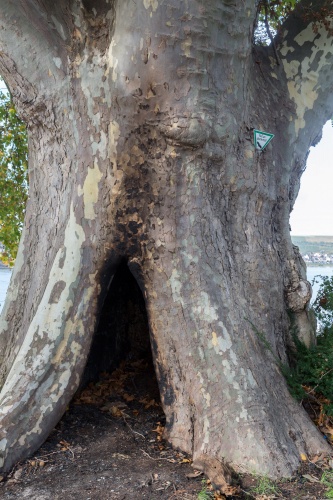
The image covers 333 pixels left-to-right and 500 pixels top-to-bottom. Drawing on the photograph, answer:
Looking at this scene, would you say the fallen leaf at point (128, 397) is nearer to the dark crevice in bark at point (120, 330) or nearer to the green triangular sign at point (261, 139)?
the dark crevice in bark at point (120, 330)

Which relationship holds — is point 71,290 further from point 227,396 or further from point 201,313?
point 227,396

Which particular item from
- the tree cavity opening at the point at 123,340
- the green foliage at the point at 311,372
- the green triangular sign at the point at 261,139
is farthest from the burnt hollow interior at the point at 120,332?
the green triangular sign at the point at 261,139

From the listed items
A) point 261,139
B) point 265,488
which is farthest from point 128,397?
point 261,139

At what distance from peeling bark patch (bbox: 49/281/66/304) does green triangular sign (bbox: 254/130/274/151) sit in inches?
78.6

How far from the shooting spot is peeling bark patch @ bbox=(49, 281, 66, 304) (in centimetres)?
426

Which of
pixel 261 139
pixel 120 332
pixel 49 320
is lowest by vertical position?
pixel 120 332

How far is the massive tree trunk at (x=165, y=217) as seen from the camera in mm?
4008

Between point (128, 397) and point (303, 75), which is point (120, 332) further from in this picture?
point (303, 75)

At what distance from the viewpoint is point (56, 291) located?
14.0ft

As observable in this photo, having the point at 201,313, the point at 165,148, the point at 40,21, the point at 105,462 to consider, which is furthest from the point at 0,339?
the point at 40,21

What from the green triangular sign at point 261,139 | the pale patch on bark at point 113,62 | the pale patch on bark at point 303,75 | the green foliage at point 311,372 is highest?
the pale patch on bark at point 303,75

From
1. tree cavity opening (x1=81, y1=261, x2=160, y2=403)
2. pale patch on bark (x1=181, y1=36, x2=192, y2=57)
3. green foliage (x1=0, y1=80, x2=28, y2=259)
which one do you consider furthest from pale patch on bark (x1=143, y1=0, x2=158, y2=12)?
green foliage (x1=0, y1=80, x2=28, y2=259)

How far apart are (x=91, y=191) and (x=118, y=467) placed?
2068 mm

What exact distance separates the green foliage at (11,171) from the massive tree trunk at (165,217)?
4081 mm
